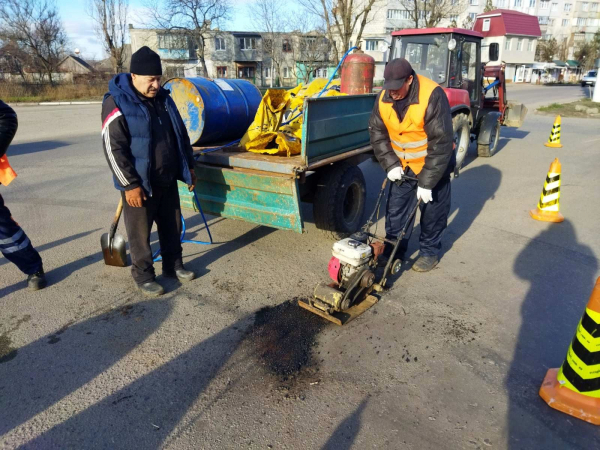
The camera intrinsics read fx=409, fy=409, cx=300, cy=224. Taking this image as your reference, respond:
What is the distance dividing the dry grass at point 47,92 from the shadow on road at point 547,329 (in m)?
28.6

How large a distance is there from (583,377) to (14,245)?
13.8ft

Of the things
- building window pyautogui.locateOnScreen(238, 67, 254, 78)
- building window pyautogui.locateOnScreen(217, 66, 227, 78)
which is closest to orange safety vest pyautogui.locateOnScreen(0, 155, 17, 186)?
building window pyautogui.locateOnScreen(238, 67, 254, 78)

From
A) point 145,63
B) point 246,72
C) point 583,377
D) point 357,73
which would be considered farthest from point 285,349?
point 246,72

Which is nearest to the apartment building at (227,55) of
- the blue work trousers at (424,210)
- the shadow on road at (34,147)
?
the shadow on road at (34,147)

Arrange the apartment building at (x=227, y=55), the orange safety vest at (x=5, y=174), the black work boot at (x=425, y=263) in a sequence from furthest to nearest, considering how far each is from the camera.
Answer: the apartment building at (x=227, y=55), the black work boot at (x=425, y=263), the orange safety vest at (x=5, y=174)

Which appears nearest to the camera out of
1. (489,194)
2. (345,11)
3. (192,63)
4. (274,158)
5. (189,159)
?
(189,159)

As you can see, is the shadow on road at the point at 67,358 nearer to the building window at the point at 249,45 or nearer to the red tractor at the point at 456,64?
the red tractor at the point at 456,64

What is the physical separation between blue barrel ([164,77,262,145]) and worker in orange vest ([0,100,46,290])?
166 centimetres

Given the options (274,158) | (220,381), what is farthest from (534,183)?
(220,381)

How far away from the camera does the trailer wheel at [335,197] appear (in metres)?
4.27

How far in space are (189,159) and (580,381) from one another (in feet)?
10.6

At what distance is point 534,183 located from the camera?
23.2 feet

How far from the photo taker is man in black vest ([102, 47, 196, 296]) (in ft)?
9.87

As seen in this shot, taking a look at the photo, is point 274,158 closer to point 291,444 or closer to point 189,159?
point 189,159
